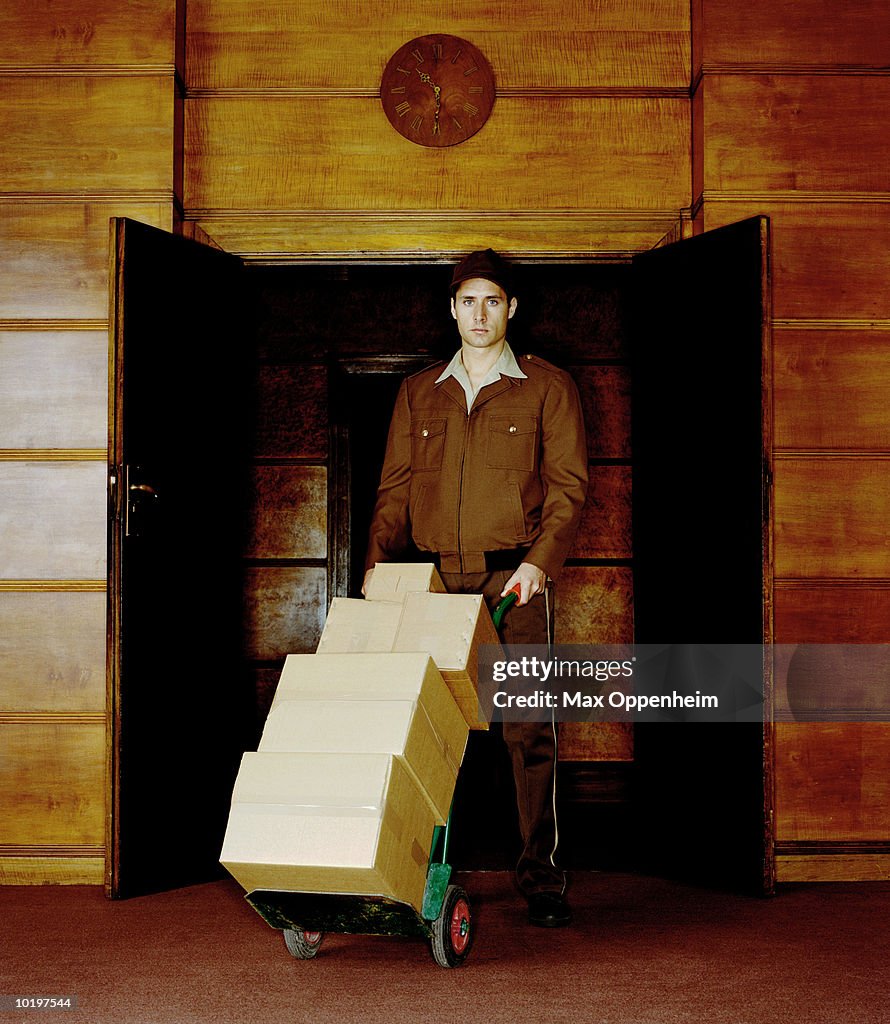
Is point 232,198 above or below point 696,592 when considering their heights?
above

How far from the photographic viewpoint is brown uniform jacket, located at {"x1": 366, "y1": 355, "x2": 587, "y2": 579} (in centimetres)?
276

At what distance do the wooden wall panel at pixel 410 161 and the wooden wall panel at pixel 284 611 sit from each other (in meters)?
1.26

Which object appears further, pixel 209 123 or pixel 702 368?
pixel 209 123

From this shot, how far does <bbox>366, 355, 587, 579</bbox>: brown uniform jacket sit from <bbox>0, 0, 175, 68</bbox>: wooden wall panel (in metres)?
1.47

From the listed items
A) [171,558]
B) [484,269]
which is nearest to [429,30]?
[484,269]

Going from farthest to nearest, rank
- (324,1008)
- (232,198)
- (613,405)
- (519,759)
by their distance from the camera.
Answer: (613,405), (232,198), (519,759), (324,1008)

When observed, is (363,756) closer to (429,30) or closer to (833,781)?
(833,781)

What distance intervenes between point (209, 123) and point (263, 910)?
96.7 inches

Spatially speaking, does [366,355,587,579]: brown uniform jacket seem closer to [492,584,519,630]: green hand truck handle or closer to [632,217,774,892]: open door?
[492,584,519,630]: green hand truck handle

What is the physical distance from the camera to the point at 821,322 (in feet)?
10.3

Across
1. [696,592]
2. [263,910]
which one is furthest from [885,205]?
[263,910]

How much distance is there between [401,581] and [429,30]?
1943 millimetres

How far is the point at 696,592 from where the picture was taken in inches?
121

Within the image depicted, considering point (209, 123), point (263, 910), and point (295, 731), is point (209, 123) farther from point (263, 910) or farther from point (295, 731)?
point (263, 910)
